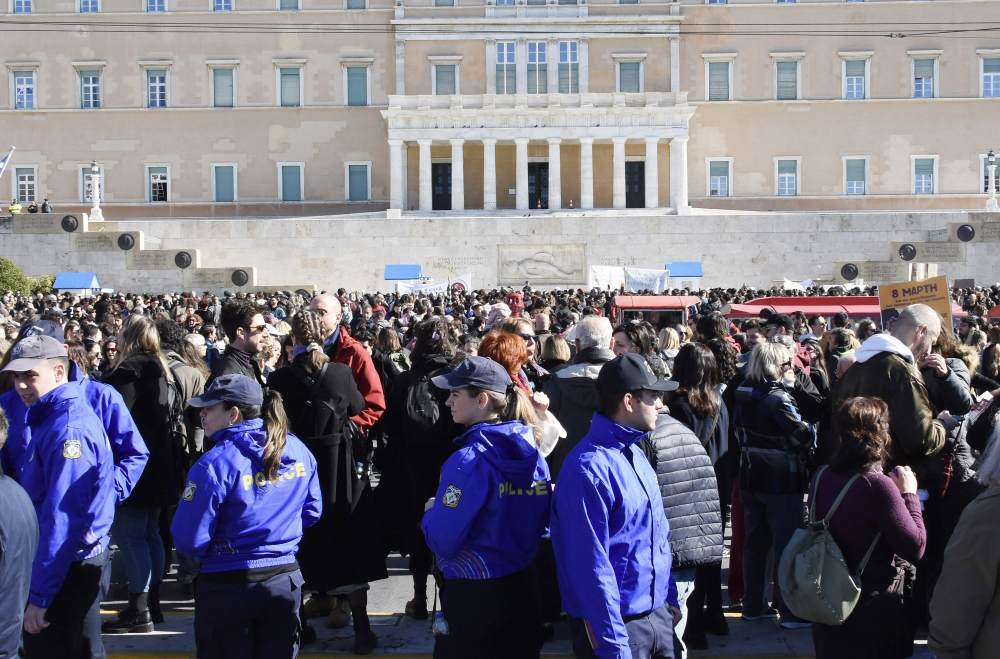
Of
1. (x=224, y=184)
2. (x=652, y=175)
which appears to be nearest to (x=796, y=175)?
(x=652, y=175)

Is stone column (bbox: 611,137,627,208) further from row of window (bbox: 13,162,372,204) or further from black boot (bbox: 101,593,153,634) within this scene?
black boot (bbox: 101,593,153,634)

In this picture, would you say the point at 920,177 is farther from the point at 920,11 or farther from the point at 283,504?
the point at 283,504

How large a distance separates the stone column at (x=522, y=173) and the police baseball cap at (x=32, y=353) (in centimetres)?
3675

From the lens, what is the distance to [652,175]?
4125 cm

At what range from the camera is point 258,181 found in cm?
4475

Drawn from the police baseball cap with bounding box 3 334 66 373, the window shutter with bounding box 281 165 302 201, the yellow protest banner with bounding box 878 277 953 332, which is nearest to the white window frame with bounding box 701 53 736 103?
the window shutter with bounding box 281 165 302 201

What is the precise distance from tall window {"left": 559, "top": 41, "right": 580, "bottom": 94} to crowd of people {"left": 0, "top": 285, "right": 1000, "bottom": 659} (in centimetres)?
3749

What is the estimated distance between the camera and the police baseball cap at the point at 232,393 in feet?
14.0

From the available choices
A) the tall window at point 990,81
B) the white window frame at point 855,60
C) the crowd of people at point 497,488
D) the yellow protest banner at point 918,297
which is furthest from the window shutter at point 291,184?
the crowd of people at point 497,488

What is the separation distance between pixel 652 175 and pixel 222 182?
19.2 metres

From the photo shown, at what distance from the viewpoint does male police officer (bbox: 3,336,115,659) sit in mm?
4270

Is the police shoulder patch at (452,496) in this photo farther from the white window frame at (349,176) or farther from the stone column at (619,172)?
the white window frame at (349,176)

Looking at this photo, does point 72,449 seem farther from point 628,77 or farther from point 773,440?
point 628,77

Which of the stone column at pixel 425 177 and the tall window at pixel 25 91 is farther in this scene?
the tall window at pixel 25 91
